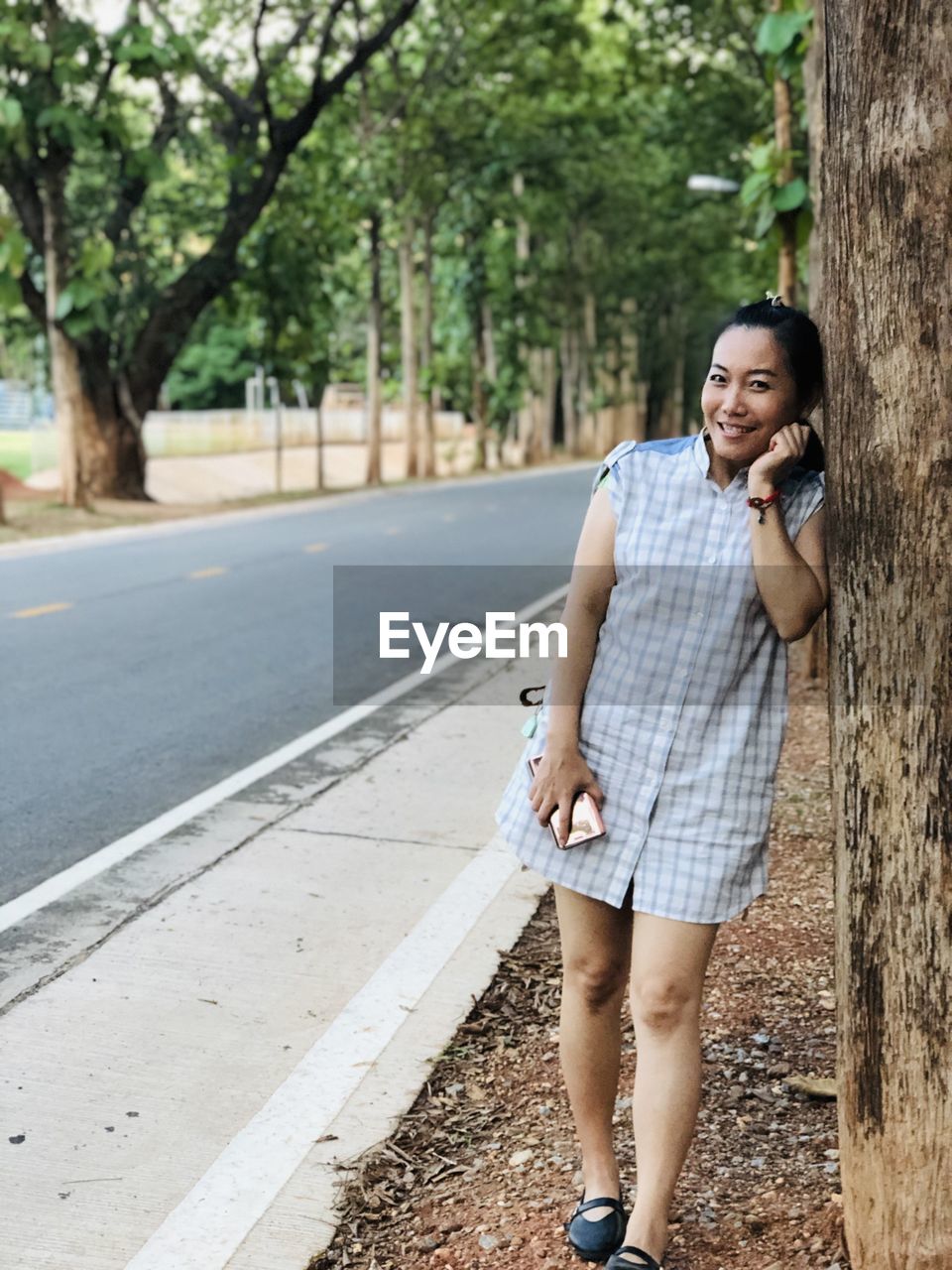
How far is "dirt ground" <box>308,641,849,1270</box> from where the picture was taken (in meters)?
3.16

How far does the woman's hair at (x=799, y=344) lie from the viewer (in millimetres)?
2896

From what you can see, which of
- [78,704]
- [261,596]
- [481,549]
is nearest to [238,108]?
[481,549]

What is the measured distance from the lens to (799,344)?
2.90m

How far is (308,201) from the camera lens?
96.5 feet

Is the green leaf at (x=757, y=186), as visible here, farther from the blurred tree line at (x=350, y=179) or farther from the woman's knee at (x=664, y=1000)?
the woman's knee at (x=664, y=1000)

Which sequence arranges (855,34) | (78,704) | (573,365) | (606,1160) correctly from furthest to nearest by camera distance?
(573,365)
(78,704)
(606,1160)
(855,34)

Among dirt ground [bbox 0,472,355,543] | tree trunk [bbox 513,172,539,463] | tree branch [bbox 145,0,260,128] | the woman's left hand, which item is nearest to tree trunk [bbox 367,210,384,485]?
dirt ground [bbox 0,472,355,543]

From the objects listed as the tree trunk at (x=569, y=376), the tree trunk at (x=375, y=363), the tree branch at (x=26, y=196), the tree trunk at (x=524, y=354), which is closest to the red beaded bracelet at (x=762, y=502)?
the tree branch at (x=26, y=196)

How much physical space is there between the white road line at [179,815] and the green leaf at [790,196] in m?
3.39

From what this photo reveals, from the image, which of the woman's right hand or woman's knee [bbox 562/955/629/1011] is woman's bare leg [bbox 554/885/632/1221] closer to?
woman's knee [bbox 562/955/629/1011]

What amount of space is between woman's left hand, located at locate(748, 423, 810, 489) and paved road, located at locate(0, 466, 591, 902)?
3.63 metres

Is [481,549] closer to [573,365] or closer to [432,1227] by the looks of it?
[432,1227]

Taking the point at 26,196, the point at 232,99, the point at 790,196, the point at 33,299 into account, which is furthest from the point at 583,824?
the point at 232,99

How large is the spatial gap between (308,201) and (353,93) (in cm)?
597
